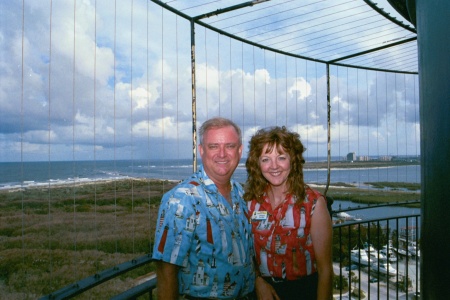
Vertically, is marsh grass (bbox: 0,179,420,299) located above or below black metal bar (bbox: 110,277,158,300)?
below

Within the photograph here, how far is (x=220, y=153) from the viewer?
5.92ft

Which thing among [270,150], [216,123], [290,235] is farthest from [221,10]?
[290,235]

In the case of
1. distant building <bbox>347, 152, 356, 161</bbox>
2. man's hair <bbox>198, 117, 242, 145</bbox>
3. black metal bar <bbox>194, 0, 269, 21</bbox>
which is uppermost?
black metal bar <bbox>194, 0, 269, 21</bbox>

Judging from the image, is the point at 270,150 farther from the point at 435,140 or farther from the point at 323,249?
the point at 435,140

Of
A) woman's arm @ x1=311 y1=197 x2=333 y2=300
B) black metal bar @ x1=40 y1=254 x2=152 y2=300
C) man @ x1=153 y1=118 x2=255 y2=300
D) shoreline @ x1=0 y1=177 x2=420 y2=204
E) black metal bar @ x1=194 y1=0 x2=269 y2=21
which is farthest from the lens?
shoreline @ x1=0 y1=177 x2=420 y2=204

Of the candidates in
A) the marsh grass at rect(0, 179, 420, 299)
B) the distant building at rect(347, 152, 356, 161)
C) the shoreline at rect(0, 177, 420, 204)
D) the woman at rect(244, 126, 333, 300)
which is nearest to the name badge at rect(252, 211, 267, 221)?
the woman at rect(244, 126, 333, 300)

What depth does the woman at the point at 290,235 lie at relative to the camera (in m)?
1.69

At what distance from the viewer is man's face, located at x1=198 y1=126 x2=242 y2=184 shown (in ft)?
5.80

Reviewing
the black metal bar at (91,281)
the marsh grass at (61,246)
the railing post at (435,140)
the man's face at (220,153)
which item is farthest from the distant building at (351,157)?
the marsh grass at (61,246)

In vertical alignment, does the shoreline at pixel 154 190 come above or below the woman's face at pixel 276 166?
below

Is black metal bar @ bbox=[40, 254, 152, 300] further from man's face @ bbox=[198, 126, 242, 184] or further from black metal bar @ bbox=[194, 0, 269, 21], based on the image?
black metal bar @ bbox=[194, 0, 269, 21]

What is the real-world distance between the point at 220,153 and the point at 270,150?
Answer: 278mm

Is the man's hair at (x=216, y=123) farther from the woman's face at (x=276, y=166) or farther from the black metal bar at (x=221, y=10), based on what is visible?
the black metal bar at (x=221, y=10)

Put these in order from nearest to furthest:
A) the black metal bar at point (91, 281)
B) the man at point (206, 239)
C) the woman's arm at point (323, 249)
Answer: the black metal bar at point (91, 281)
the man at point (206, 239)
the woman's arm at point (323, 249)
